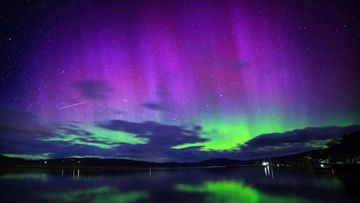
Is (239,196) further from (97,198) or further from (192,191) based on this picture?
(97,198)

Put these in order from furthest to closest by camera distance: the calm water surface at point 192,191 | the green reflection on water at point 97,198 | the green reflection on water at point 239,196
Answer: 1. the green reflection on water at point 97,198
2. the calm water surface at point 192,191
3. the green reflection on water at point 239,196

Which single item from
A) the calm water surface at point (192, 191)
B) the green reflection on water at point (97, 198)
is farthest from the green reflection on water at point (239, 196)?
the green reflection on water at point (97, 198)

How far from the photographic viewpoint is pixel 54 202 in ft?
87.1

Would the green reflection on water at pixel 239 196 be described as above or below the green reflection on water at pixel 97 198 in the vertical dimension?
below

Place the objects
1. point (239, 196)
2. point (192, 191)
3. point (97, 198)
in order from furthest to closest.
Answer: point (192, 191) < point (239, 196) < point (97, 198)

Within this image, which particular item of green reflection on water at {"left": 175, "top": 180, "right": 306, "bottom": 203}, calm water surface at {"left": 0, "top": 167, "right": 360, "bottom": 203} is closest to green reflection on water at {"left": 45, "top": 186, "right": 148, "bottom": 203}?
calm water surface at {"left": 0, "top": 167, "right": 360, "bottom": 203}

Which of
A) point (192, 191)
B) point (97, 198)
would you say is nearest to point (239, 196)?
point (192, 191)

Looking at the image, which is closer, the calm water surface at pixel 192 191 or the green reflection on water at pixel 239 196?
the green reflection on water at pixel 239 196

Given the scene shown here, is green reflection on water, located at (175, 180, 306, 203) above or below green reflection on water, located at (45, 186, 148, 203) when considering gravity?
below

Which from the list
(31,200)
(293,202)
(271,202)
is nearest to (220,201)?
(271,202)

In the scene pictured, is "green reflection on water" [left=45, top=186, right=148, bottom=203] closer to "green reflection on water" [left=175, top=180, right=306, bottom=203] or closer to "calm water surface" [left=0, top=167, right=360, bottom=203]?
"calm water surface" [left=0, top=167, right=360, bottom=203]

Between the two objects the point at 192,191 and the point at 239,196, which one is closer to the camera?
the point at 239,196

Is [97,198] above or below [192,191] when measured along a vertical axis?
above

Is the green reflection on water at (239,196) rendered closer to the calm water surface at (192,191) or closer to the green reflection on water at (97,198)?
the calm water surface at (192,191)
